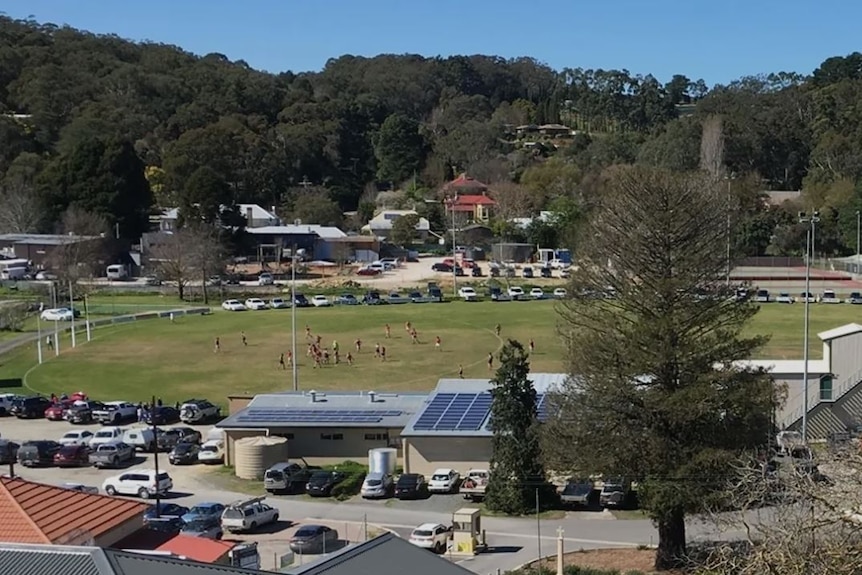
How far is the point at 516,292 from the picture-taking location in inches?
2032

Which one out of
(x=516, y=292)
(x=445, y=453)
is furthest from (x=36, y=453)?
(x=516, y=292)

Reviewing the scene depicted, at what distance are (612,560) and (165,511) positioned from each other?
8333 millimetres

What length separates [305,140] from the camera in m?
94.1

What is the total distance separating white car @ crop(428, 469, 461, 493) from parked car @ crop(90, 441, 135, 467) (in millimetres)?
7485

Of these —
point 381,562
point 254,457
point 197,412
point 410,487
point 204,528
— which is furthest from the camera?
point 197,412

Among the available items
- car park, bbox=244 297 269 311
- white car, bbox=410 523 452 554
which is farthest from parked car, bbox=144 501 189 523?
car park, bbox=244 297 269 311

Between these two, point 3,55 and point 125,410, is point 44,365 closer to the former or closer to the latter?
point 125,410

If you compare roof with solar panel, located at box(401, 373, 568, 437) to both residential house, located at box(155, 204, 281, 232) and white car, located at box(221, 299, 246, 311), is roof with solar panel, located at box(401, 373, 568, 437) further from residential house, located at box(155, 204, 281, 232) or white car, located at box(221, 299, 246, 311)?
residential house, located at box(155, 204, 281, 232)

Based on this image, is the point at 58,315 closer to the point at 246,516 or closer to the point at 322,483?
the point at 322,483

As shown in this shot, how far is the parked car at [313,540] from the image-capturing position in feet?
57.9

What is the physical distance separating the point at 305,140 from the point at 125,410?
2695 inches

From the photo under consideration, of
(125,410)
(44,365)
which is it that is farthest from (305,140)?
(125,410)

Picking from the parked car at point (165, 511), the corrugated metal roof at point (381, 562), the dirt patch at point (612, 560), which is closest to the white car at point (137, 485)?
the parked car at point (165, 511)

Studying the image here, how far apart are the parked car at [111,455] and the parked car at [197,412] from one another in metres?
3.24
